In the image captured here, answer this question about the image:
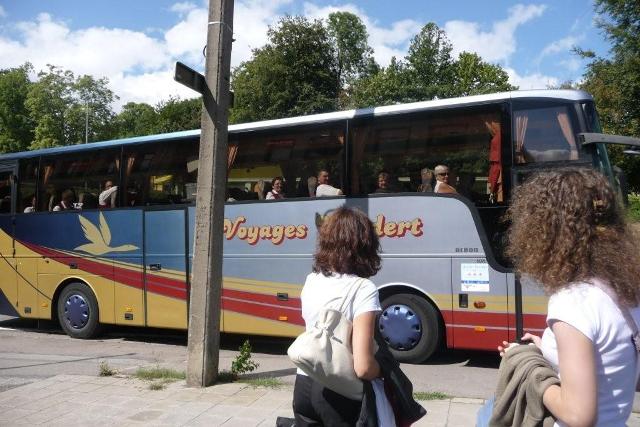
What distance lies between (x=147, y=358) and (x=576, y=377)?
7.93m

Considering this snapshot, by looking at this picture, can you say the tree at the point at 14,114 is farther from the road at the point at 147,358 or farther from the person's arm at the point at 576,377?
the person's arm at the point at 576,377

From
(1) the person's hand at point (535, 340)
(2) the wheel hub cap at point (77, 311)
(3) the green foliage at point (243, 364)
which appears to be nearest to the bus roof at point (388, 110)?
(2) the wheel hub cap at point (77, 311)

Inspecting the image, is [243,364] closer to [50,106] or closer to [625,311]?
[625,311]

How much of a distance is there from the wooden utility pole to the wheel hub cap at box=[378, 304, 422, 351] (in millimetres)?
2479

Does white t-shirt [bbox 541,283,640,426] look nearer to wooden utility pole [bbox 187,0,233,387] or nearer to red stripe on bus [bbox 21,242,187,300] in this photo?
wooden utility pole [bbox 187,0,233,387]

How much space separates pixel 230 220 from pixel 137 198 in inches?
77.1

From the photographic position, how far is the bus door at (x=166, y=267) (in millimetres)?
9227

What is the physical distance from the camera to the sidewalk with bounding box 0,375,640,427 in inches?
205

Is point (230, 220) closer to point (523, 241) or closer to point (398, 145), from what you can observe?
point (398, 145)

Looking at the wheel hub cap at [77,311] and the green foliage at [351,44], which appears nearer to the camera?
the wheel hub cap at [77,311]

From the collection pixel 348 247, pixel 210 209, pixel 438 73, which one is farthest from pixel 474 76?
pixel 348 247

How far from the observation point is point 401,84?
43.0 meters

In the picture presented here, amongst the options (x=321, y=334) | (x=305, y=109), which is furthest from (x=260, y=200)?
(x=305, y=109)

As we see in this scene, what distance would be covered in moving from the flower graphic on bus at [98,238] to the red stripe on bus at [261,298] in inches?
83.7
